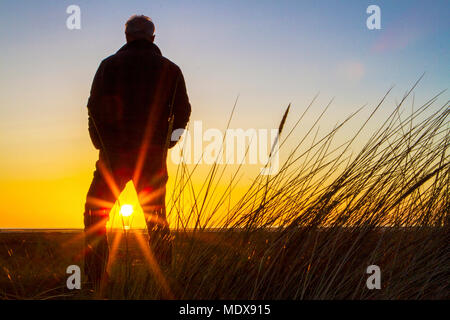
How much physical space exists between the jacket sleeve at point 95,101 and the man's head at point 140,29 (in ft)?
1.05

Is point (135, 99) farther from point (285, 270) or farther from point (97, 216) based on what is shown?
point (285, 270)

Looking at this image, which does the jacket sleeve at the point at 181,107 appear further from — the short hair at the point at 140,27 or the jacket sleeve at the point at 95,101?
the jacket sleeve at the point at 95,101

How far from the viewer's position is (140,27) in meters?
3.73

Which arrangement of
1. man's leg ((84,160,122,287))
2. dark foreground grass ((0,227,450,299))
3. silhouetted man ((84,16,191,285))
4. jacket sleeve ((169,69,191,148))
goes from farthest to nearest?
jacket sleeve ((169,69,191,148)), silhouetted man ((84,16,191,285)), man's leg ((84,160,122,287)), dark foreground grass ((0,227,450,299))

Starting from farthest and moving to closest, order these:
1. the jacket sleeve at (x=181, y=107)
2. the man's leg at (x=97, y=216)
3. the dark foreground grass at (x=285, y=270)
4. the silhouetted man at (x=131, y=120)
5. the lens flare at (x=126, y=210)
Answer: the jacket sleeve at (x=181, y=107)
the silhouetted man at (x=131, y=120)
the man's leg at (x=97, y=216)
the lens flare at (x=126, y=210)
the dark foreground grass at (x=285, y=270)

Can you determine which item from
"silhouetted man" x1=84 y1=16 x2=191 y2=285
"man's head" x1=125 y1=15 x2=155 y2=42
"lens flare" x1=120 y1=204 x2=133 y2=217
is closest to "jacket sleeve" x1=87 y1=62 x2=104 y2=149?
"silhouetted man" x1=84 y1=16 x2=191 y2=285

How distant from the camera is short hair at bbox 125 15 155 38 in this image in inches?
147

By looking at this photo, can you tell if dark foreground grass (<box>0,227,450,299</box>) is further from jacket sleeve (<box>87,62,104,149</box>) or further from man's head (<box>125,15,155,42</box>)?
man's head (<box>125,15,155,42</box>)

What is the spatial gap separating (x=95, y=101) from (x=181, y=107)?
23.1 inches

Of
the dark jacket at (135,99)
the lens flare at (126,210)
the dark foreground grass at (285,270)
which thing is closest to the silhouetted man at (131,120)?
the dark jacket at (135,99)

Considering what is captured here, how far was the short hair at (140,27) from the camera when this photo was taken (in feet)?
12.2

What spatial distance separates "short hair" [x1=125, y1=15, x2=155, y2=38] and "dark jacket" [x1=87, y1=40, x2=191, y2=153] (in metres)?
0.06
